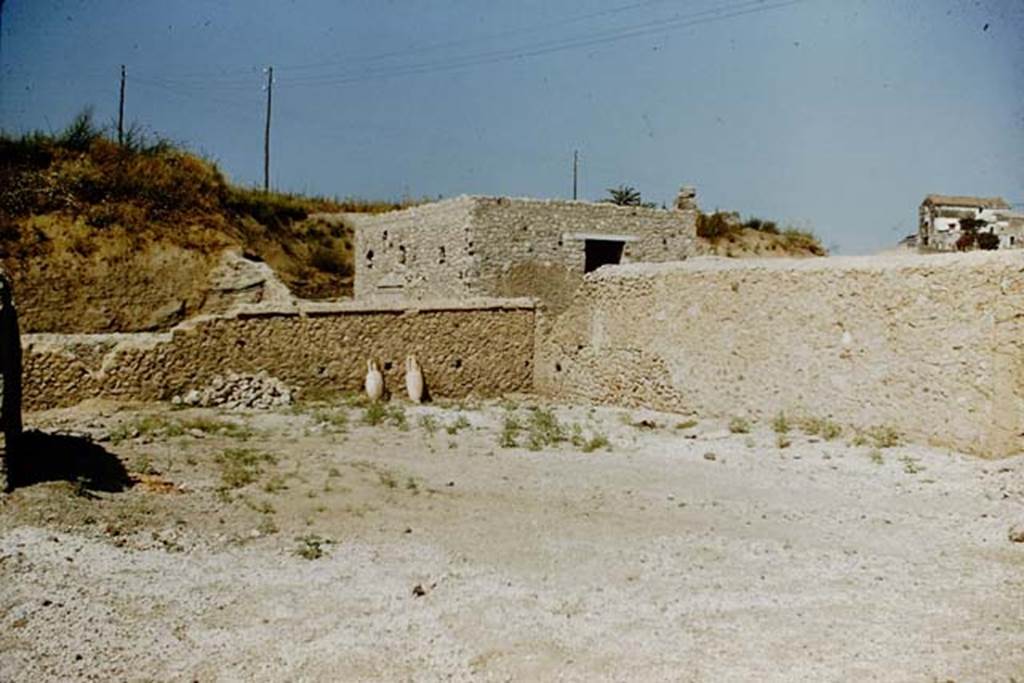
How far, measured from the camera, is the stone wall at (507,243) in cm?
1783

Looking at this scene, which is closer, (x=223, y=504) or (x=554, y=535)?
(x=554, y=535)

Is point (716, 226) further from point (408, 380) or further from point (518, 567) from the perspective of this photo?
point (518, 567)

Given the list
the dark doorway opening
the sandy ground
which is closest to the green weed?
the sandy ground

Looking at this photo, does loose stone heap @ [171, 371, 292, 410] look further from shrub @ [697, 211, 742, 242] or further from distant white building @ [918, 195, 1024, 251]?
shrub @ [697, 211, 742, 242]

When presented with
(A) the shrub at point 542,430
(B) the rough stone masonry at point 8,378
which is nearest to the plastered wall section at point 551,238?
(A) the shrub at point 542,430

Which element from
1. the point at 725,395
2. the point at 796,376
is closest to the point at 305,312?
the point at 725,395

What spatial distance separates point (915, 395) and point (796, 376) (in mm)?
1686

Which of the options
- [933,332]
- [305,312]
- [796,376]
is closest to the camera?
[933,332]

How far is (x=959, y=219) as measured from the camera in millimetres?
27812

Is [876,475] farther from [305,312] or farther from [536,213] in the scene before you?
[536,213]

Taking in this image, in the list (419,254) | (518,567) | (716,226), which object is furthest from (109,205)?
(716,226)

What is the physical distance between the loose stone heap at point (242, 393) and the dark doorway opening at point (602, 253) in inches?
293

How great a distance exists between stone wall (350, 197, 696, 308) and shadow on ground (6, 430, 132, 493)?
928cm

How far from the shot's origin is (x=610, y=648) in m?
5.22
